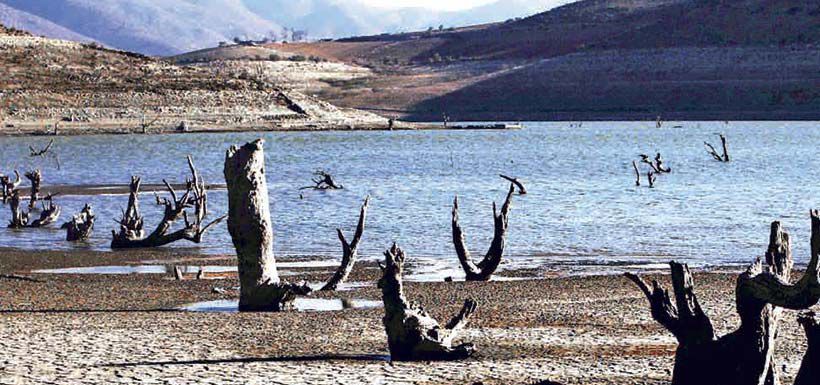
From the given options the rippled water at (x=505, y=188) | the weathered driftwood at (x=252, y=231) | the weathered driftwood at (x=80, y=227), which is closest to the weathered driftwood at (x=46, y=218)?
the rippled water at (x=505, y=188)

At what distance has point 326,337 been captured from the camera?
1380 centimetres

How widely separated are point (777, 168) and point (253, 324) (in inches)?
1522

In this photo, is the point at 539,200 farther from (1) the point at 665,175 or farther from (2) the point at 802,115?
(2) the point at 802,115

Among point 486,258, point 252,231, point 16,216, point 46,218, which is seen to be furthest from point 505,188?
point 252,231

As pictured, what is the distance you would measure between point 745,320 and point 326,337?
15.4ft

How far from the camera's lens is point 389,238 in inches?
1039

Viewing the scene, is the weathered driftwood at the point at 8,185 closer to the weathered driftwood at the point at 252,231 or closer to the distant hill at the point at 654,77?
the weathered driftwood at the point at 252,231

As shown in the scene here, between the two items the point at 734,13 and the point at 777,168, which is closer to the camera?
the point at 777,168

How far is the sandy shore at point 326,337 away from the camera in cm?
1177

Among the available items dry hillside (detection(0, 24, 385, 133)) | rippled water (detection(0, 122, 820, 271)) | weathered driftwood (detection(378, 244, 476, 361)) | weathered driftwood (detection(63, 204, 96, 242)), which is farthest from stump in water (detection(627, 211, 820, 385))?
dry hillside (detection(0, 24, 385, 133))

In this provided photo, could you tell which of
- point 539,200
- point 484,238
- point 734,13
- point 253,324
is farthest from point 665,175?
point 734,13

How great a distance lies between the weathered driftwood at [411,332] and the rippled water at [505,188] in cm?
885

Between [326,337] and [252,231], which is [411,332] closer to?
[326,337]

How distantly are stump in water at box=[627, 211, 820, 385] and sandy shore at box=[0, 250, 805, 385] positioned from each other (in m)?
0.89
